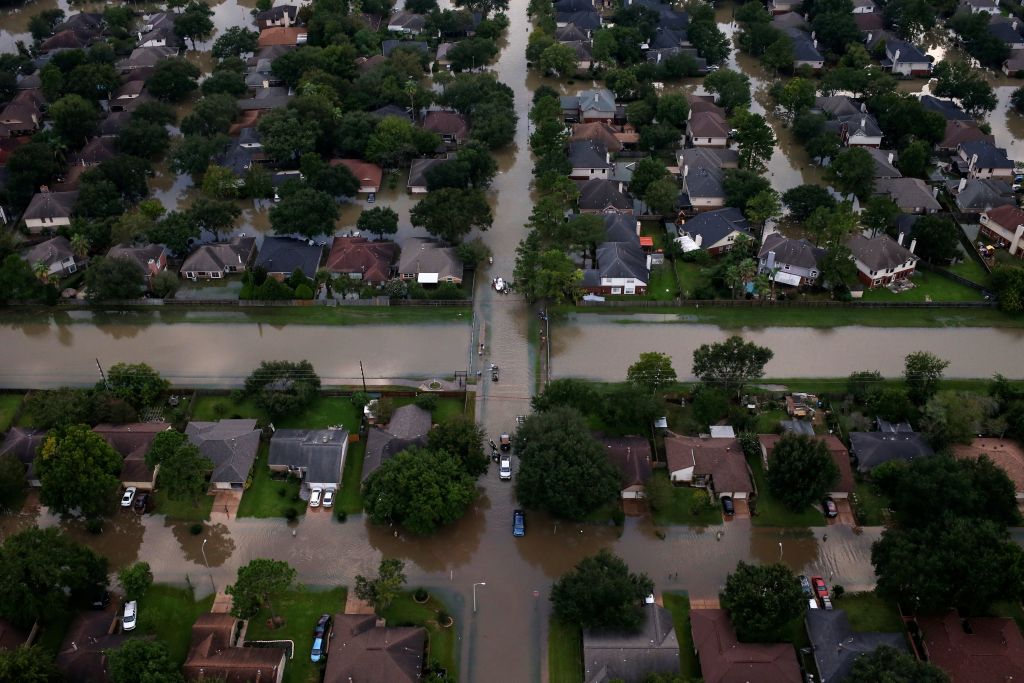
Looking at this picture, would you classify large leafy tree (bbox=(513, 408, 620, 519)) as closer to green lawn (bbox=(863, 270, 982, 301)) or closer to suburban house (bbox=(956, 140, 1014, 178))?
green lawn (bbox=(863, 270, 982, 301))

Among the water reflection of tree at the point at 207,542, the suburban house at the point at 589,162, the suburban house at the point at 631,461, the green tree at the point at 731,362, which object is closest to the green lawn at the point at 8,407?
the water reflection of tree at the point at 207,542

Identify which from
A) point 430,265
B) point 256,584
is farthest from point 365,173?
point 256,584

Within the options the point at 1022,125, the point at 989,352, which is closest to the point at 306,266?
the point at 989,352

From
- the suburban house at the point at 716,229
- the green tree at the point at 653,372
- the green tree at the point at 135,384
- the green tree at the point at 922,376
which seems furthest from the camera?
the suburban house at the point at 716,229

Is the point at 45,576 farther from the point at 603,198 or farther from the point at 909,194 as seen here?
the point at 909,194

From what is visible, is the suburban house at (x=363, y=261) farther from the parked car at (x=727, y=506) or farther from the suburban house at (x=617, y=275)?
the parked car at (x=727, y=506)

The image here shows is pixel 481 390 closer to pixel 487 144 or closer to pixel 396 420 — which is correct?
pixel 396 420

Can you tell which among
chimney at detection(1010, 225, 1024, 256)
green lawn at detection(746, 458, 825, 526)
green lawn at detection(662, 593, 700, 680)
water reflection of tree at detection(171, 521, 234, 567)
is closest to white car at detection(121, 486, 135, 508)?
water reflection of tree at detection(171, 521, 234, 567)
